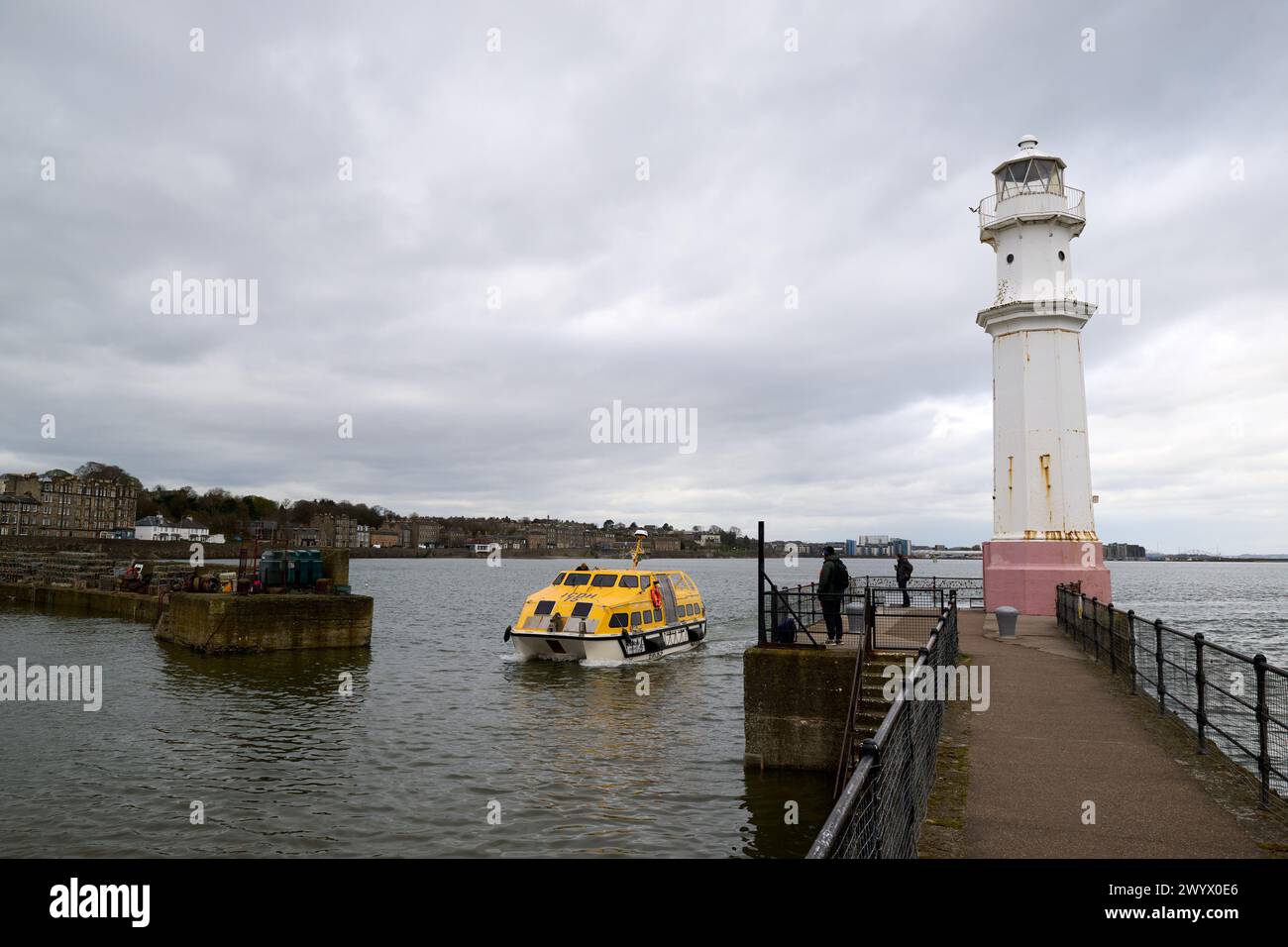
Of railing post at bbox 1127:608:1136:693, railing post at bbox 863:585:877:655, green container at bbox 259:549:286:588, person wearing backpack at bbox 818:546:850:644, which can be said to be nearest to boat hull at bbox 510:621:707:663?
person wearing backpack at bbox 818:546:850:644

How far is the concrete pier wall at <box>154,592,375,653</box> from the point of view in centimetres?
2916

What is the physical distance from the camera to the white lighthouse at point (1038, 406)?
24.2m

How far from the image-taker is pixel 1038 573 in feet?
80.4

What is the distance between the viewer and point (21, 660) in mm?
28109

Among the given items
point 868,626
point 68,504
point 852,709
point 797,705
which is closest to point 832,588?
point 868,626

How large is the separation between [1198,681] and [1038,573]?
1638cm

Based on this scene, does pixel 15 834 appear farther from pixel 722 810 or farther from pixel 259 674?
pixel 259 674

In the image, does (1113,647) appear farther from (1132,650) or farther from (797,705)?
(797,705)

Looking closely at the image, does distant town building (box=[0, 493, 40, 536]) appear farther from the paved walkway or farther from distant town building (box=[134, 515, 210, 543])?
the paved walkway

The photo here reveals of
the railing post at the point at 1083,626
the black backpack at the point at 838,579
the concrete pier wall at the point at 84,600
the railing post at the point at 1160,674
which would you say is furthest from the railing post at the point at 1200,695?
the concrete pier wall at the point at 84,600

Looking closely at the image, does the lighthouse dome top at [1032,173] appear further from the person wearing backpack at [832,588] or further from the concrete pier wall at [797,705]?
the concrete pier wall at [797,705]

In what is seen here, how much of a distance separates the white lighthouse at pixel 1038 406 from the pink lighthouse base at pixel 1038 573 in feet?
0.09

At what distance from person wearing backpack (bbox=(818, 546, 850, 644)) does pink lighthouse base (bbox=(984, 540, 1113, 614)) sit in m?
9.99
